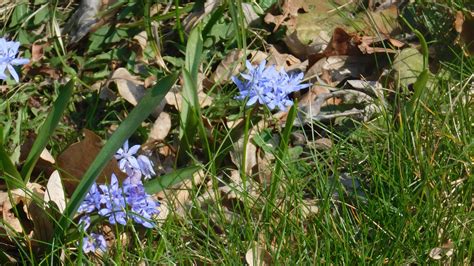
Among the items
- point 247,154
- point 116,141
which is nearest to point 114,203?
point 116,141

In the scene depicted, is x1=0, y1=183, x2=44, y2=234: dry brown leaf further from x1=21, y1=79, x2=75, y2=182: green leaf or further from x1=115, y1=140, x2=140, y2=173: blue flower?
x1=115, y1=140, x2=140, y2=173: blue flower

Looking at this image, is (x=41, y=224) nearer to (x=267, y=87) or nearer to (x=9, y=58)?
(x=9, y=58)

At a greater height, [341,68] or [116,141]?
[116,141]

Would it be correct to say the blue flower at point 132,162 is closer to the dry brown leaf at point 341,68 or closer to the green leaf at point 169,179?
the green leaf at point 169,179

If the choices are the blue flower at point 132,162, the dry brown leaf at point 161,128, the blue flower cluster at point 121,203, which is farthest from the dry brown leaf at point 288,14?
the blue flower cluster at point 121,203

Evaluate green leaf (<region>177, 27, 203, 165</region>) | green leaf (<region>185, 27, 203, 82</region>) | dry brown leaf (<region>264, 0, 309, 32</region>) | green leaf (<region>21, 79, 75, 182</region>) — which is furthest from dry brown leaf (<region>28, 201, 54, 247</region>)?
dry brown leaf (<region>264, 0, 309, 32</region>)

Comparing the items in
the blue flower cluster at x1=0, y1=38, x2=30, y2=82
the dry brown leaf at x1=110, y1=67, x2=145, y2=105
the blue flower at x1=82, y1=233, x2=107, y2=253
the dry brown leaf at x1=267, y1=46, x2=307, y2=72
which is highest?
the blue flower cluster at x1=0, y1=38, x2=30, y2=82
